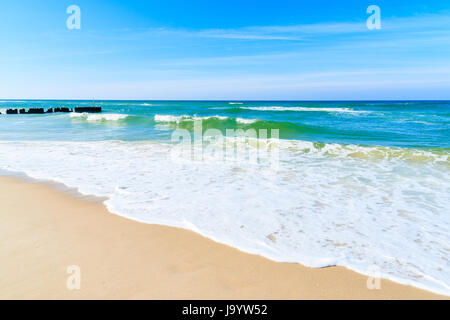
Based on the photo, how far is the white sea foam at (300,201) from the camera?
3490 millimetres

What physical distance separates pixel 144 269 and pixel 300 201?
10.7 feet

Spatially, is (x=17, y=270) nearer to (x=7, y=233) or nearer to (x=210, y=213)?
(x=7, y=233)

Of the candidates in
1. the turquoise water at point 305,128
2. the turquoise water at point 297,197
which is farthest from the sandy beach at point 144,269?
the turquoise water at point 305,128

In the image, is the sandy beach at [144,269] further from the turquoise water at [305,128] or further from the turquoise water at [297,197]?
the turquoise water at [305,128]

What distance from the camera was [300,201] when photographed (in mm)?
5297

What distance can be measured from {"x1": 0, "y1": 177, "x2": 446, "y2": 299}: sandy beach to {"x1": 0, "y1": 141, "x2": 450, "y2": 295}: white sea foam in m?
0.25

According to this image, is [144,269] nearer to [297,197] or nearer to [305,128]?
[297,197]

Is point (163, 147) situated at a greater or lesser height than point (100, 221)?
greater

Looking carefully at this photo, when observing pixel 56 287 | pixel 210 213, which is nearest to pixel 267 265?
pixel 210 213

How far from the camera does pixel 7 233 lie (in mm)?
3904

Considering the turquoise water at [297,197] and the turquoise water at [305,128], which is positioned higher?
the turquoise water at [305,128]

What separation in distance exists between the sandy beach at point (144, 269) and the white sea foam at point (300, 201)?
25 centimetres

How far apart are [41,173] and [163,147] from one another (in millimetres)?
5233
